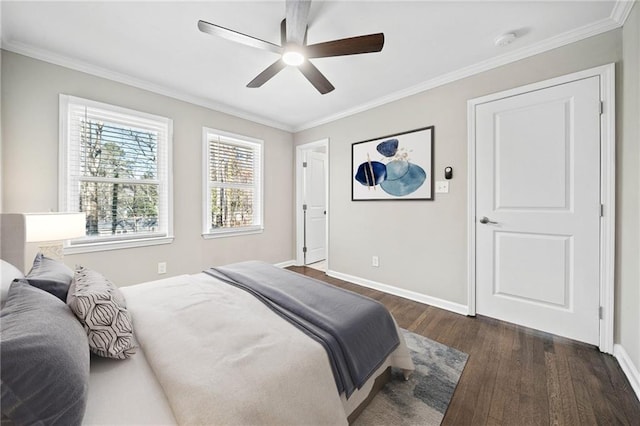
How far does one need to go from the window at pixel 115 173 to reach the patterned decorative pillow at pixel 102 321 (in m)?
1.94

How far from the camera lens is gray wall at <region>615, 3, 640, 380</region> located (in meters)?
1.56

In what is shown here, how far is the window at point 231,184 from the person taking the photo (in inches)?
131

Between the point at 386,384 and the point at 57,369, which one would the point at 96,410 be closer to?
the point at 57,369

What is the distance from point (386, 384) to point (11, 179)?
3.36 metres

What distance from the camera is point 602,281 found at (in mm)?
1864

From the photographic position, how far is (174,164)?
9.80 feet

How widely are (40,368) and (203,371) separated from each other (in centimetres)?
41

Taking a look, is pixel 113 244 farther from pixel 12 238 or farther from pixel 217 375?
pixel 217 375

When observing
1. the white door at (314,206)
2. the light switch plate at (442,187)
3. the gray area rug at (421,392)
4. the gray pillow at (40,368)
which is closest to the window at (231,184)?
the white door at (314,206)

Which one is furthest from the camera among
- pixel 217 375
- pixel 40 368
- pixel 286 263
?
pixel 286 263

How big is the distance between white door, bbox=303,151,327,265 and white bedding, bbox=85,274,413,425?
315 centimetres

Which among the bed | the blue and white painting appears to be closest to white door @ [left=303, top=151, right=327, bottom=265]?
the blue and white painting

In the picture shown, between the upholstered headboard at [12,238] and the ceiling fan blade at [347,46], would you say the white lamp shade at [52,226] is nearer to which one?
the upholstered headboard at [12,238]

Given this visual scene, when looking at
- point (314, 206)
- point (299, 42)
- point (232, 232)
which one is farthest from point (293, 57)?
point (314, 206)
